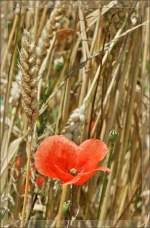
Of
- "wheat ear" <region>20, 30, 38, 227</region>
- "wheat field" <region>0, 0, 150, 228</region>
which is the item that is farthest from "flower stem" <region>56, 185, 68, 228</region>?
"wheat ear" <region>20, 30, 38, 227</region>

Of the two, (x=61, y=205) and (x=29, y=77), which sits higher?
(x=29, y=77)

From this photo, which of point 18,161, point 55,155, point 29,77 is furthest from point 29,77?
point 18,161

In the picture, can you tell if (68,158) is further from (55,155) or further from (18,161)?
(18,161)

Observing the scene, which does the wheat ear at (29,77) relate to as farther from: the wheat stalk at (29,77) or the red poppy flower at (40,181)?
the red poppy flower at (40,181)

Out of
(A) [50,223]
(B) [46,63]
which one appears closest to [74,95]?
(B) [46,63]

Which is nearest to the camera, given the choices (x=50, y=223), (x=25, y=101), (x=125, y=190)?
(x=25, y=101)

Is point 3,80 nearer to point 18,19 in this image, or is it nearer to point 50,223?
point 18,19

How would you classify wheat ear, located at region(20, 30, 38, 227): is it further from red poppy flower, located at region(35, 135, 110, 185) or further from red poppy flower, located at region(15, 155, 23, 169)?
red poppy flower, located at region(15, 155, 23, 169)

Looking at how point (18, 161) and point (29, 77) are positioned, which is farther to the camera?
Result: point (18, 161)
